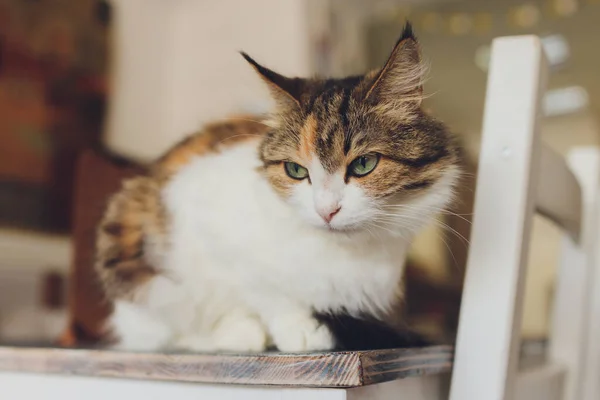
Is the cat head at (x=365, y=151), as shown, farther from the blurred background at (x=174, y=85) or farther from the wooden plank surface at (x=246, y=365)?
the blurred background at (x=174, y=85)

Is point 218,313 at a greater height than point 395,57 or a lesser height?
lesser

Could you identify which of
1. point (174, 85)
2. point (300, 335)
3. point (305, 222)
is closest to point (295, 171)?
point (305, 222)

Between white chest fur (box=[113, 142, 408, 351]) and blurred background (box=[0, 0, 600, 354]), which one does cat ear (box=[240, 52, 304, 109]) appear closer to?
white chest fur (box=[113, 142, 408, 351])

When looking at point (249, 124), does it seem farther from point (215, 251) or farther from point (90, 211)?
point (90, 211)

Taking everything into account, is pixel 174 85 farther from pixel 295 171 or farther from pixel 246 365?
pixel 246 365

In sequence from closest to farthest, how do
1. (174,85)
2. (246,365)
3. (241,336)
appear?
1. (246,365)
2. (241,336)
3. (174,85)

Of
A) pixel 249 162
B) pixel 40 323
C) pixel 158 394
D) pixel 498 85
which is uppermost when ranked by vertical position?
pixel 498 85

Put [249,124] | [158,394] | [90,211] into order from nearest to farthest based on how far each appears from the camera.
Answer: [158,394] → [249,124] → [90,211]

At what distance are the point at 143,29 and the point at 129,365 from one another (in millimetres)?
1717

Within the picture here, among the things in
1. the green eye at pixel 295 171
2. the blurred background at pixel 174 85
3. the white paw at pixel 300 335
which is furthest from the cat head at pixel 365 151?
the blurred background at pixel 174 85

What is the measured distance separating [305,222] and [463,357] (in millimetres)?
233

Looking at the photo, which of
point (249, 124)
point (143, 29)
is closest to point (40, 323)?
point (249, 124)

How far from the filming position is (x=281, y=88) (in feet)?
2.20

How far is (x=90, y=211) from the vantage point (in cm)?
112
